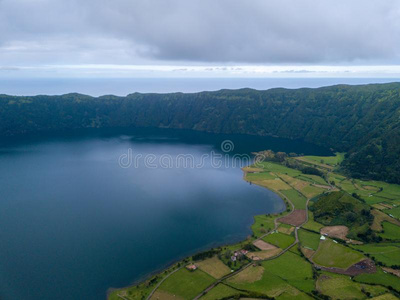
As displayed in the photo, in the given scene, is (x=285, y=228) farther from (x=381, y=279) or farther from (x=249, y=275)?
(x=381, y=279)

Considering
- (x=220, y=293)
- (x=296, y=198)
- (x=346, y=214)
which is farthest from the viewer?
(x=296, y=198)

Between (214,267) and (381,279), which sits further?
(214,267)

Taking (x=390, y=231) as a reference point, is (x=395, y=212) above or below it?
above

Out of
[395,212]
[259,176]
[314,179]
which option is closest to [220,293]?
[395,212]

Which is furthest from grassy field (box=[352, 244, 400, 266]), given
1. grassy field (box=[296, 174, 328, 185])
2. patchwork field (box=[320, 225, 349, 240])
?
grassy field (box=[296, 174, 328, 185])

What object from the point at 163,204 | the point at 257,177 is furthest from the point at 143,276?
the point at 257,177

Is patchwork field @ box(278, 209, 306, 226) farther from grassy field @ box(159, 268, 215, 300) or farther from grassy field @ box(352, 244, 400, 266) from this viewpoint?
grassy field @ box(159, 268, 215, 300)

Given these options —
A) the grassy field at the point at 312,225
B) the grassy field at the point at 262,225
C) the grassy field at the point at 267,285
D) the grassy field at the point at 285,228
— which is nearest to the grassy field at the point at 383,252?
the grassy field at the point at 312,225
